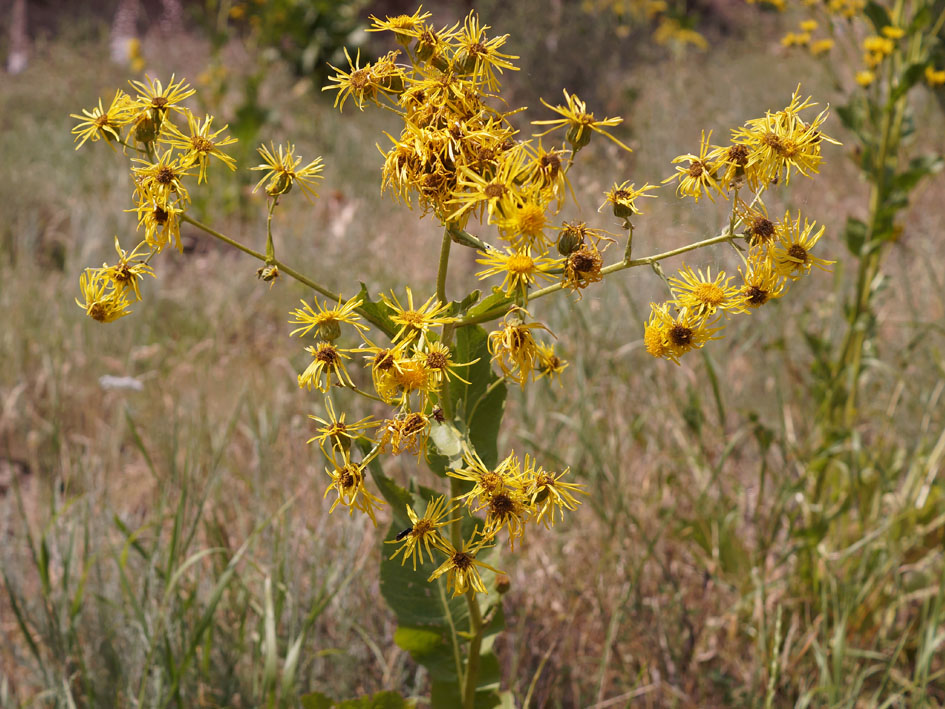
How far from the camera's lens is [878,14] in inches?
98.9

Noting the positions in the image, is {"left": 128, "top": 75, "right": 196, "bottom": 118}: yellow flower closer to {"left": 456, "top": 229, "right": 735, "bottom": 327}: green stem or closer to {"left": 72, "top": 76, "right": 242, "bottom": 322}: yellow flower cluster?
{"left": 72, "top": 76, "right": 242, "bottom": 322}: yellow flower cluster

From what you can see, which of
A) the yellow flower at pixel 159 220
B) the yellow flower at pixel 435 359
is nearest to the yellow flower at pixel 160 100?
the yellow flower at pixel 159 220

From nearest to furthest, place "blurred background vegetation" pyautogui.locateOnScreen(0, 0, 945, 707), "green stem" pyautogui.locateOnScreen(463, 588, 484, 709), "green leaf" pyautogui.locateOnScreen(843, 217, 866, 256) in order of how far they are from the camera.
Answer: "green stem" pyautogui.locateOnScreen(463, 588, 484, 709)
"blurred background vegetation" pyautogui.locateOnScreen(0, 0, 945, 707)
"green leaf" pyautogui.locateOnScreen(843, 217, 866, 256)

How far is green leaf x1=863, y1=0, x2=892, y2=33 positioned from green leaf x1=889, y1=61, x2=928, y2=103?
0.23m

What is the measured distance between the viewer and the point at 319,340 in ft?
4.04

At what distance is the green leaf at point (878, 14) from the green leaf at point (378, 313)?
2043 mm

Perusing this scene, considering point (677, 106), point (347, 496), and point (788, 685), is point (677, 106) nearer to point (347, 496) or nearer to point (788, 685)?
point (788, 685)

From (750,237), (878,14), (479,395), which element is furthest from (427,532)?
(878,14)

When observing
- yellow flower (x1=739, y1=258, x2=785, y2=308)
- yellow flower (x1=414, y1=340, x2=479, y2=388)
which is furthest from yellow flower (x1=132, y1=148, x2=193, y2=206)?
yellow flower (x1=739, y1=258, x2=785, y2=308)

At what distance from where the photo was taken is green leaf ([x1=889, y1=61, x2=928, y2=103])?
236 cm

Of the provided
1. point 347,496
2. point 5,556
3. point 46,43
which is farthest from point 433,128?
point 46,43

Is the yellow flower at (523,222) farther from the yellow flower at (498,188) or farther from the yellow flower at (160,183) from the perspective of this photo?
the yellow flower at (160,183)

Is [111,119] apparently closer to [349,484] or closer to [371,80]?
[371,80]

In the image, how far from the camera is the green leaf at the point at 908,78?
7.73ft
